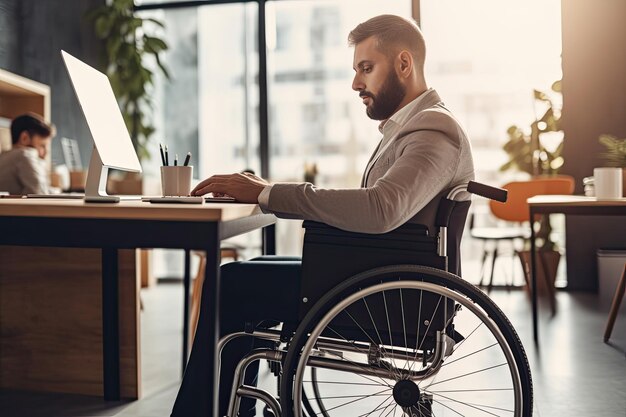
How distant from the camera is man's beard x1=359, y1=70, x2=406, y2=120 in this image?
1.60m

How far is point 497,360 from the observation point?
279 cm

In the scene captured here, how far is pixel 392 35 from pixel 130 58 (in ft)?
13.2

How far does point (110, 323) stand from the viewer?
2.17 meters

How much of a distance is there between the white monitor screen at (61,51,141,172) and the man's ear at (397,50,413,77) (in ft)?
2.53

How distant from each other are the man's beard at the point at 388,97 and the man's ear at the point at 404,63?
18 millimetres

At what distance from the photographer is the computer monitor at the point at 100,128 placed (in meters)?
1.43

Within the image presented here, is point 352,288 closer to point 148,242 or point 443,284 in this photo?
point 443,284

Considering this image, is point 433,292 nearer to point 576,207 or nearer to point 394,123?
point 394,123

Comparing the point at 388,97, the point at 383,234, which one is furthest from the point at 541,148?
the point at 383,234

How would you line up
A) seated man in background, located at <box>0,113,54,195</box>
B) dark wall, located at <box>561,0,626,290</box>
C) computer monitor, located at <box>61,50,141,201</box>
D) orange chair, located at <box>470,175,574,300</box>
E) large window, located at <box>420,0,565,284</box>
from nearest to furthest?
computer monitor, located at <box>61,50,141,201</box>, seated man in background, located at <box>0,113,54,195</box>, orange chair, located at <box>470,175,574,300</box>, dark wall, located at <box>561,0,626,290</box>, large window, located at <box>420,0,565,284</box>

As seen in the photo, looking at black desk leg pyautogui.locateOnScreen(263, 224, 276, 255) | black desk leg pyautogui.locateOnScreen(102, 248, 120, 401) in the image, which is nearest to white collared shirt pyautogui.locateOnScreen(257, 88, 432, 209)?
black desk leg pyautogui.locateOnScreen(263, 224, 276, 255)

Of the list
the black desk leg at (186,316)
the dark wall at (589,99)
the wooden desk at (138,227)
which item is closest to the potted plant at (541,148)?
the dark wall at (589,99)

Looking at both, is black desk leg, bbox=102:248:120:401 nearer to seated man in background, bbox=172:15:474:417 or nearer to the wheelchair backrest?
seated man in background, bbox=172:15:474:417

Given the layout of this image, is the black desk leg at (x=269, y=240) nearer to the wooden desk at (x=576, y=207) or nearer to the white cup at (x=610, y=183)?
the wooden desk at (x=576, y=207)
